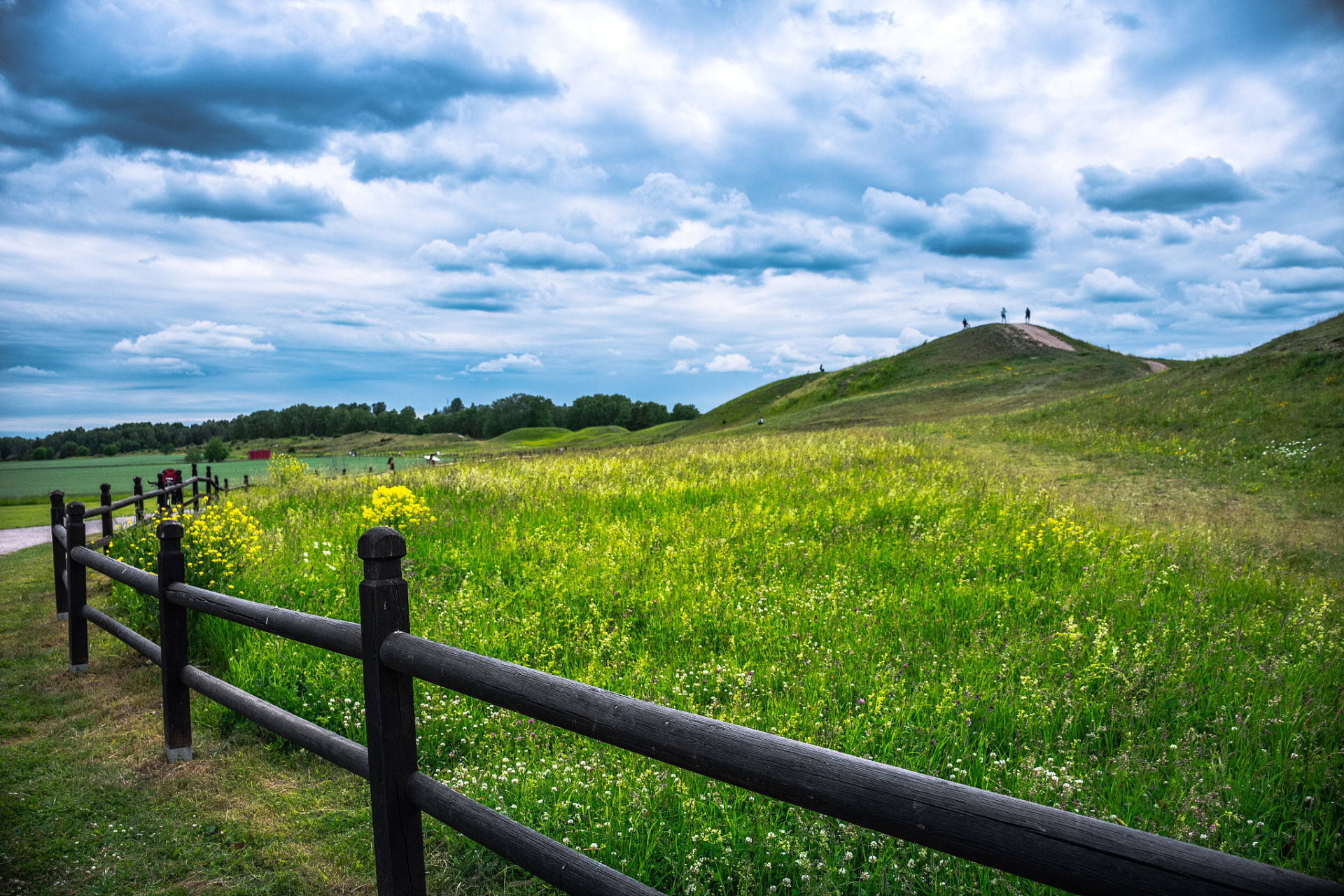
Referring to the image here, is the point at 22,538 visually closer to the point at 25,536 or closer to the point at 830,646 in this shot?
the point at 25,536

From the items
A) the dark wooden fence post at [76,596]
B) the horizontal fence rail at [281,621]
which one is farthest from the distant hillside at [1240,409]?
the dark wooden fence post at [76,596]

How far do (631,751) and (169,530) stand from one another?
4357 mm

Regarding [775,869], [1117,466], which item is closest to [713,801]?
[775,869]

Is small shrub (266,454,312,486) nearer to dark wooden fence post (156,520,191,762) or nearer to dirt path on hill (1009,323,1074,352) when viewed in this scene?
dark wooden fence post (156,520,191,762)

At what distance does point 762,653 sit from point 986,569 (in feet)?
11.1

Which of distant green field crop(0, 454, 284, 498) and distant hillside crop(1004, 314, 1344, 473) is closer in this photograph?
distant hillside crop(1004, 314, 1344, 473)

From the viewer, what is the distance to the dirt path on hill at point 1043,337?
5956cm

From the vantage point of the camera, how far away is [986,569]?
7375mm

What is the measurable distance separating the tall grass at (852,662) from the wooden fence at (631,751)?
2.98ft

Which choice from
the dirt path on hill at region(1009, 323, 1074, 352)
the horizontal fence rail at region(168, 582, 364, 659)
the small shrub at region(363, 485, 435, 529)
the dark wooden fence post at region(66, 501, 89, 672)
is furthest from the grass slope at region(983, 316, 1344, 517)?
the dirt path on hill at region(1009, 323, 1074, 352)

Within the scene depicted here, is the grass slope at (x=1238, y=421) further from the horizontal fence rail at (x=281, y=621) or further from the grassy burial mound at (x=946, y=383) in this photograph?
the horizontal fence rail at (x=281, y=621)

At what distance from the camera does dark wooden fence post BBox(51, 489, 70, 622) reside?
8250mm

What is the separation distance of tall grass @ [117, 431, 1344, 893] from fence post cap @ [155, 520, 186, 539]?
1.23 metres

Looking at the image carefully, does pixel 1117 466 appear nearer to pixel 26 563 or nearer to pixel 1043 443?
pixel 1043 443
